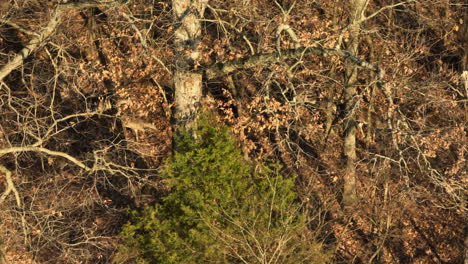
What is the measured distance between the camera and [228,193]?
13008 mm

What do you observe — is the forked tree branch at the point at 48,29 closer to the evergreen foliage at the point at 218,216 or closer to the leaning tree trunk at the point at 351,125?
the evergreen foliage at the point at 218,216

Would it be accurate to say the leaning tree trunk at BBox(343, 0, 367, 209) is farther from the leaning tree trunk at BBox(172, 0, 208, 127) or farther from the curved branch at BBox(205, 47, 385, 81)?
the leaning tree trunk at BBox(172, 0, 208, 127)

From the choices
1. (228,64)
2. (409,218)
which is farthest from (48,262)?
(409,218)

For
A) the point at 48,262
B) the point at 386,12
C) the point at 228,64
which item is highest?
the point at 228,64

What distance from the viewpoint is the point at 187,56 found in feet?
53.9

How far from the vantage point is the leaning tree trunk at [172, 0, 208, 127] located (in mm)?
16359

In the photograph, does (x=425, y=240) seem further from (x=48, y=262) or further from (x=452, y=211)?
(x=48, y=262)

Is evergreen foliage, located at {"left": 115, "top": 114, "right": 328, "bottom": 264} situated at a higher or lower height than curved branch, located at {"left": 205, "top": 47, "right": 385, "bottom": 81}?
lower

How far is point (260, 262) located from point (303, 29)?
10129mm

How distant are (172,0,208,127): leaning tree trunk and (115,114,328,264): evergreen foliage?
1.88m

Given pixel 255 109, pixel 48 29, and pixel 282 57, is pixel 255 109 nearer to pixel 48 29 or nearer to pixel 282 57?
pixel 282 57

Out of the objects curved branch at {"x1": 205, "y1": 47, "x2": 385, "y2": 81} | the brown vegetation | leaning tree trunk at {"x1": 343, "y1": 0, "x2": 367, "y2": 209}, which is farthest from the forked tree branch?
leaning tree trunk at {"x1": 343, "y1": 0, "x2": 367, "y2": 209}

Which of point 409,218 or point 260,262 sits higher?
point 260,262

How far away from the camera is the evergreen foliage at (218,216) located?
1217cm
